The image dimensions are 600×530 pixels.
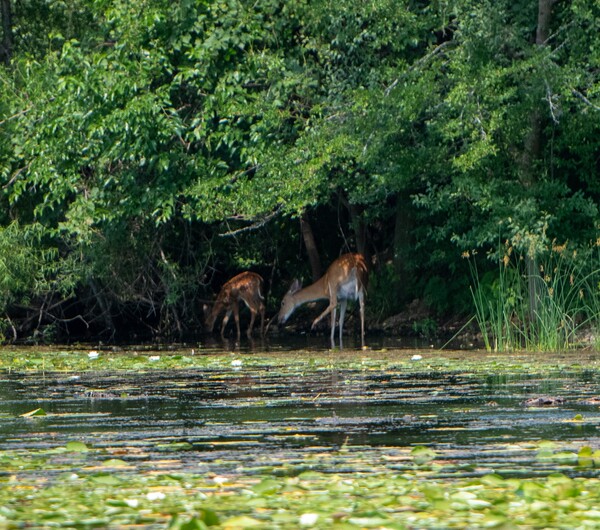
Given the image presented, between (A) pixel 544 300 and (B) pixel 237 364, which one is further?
(A) pixel 544 300

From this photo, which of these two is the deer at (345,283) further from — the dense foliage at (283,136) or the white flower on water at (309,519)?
the white flower on water at (309,519)

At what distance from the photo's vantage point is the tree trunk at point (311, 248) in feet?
78.2

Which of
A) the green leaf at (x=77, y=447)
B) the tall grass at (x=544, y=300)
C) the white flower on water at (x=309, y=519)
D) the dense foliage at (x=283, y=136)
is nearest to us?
the white flower on water at (x=309, y=519)

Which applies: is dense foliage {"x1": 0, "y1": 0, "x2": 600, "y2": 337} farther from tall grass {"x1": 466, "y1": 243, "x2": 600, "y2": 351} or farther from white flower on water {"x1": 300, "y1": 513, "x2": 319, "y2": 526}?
white flower on water {"x1": 300, "y1": 513, "x2": 319, "y2": 526}

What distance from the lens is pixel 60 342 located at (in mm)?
22734

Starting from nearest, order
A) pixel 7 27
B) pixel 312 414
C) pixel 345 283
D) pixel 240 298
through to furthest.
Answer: pixel 312 414, pixel 345 283, pixel 7 27, pixel 240 298

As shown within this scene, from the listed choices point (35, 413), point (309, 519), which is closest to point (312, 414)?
point (35, 413)

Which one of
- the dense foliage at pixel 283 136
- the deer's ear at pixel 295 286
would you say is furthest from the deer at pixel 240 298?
the dense foliage at pixel 283 136

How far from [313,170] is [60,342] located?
21.4ft

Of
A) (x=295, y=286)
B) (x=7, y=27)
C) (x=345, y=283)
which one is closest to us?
(x=345, y=283)

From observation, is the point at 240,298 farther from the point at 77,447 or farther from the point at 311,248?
the point at 77,447

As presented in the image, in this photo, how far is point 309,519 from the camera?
536 cm

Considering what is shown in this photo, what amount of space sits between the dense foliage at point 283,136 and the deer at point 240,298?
1.42m

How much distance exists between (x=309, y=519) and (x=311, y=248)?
758 inches
